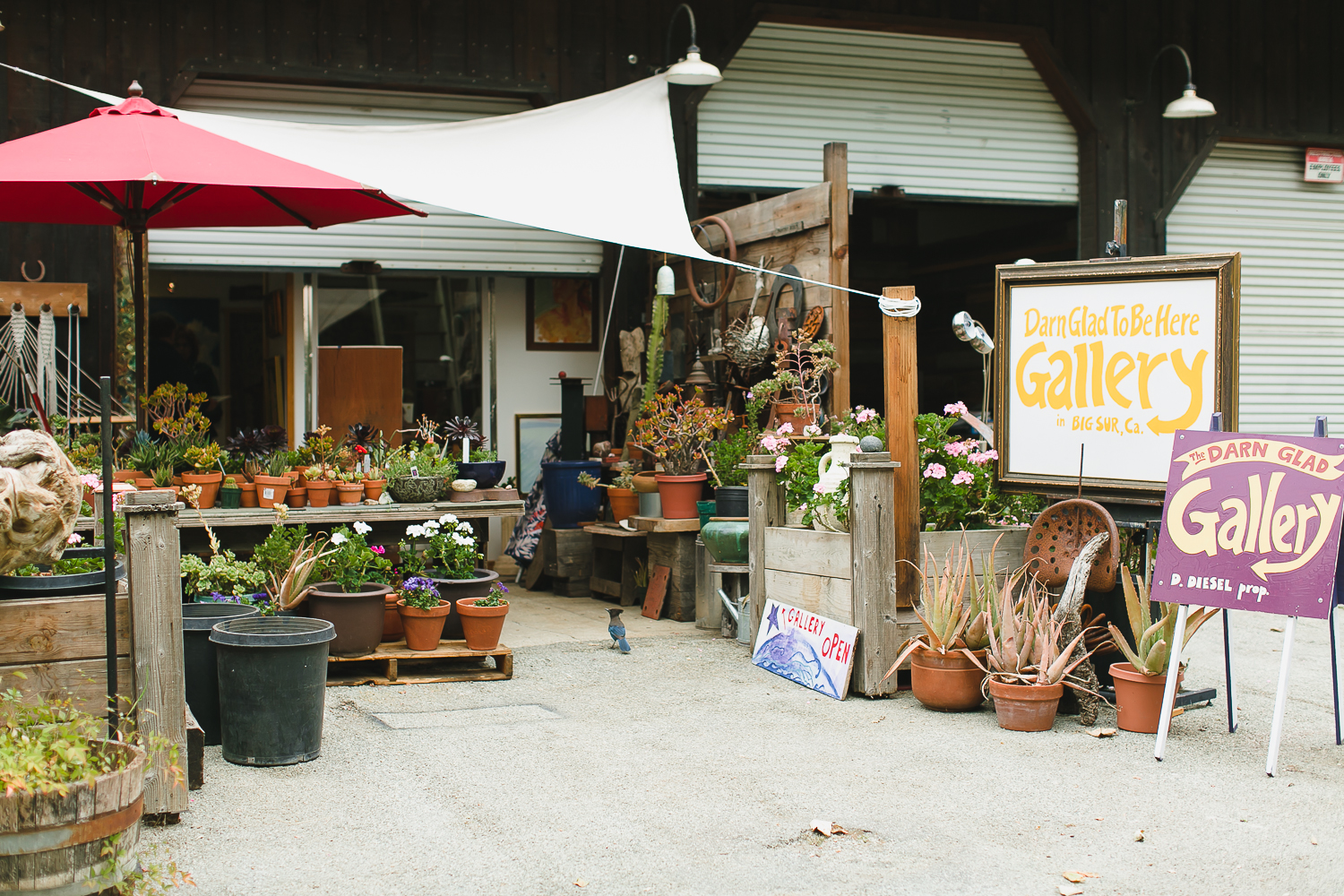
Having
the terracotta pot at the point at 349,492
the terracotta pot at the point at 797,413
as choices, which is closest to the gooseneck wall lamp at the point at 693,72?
the terracotta pot at the point at 797,413

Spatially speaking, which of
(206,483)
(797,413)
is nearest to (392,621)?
(206,483)

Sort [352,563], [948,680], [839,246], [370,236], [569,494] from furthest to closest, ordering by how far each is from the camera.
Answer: [370,236] < [569,494] < [839,246] < [352,563] < [948,680]

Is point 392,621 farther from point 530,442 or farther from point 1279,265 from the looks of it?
point 1279,265

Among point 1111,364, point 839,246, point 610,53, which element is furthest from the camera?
point 610,53

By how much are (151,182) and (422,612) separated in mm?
2402

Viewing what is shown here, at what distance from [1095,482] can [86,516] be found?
15.4 feet

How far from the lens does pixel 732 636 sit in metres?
6.82

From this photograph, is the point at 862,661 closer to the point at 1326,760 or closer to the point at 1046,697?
the point at 1046,697

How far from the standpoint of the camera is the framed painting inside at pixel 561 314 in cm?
909

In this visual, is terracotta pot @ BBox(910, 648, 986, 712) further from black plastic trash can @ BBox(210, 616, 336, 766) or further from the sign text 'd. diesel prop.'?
black plastic trash can @ BBox(210, 616, 336, 766)

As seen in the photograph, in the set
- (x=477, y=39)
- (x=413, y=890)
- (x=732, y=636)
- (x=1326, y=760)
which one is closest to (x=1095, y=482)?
(x=1326, y=760)

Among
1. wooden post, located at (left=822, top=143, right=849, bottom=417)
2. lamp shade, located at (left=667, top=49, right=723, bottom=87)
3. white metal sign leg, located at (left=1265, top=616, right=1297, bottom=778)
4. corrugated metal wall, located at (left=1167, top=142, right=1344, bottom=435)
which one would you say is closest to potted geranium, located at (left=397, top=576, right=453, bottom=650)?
wooden post, located at (left=822, top=143, right=849, bottom=417)

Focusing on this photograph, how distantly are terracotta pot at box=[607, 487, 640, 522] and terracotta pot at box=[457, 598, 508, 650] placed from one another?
6.94 ft

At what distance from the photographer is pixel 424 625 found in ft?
18.8
